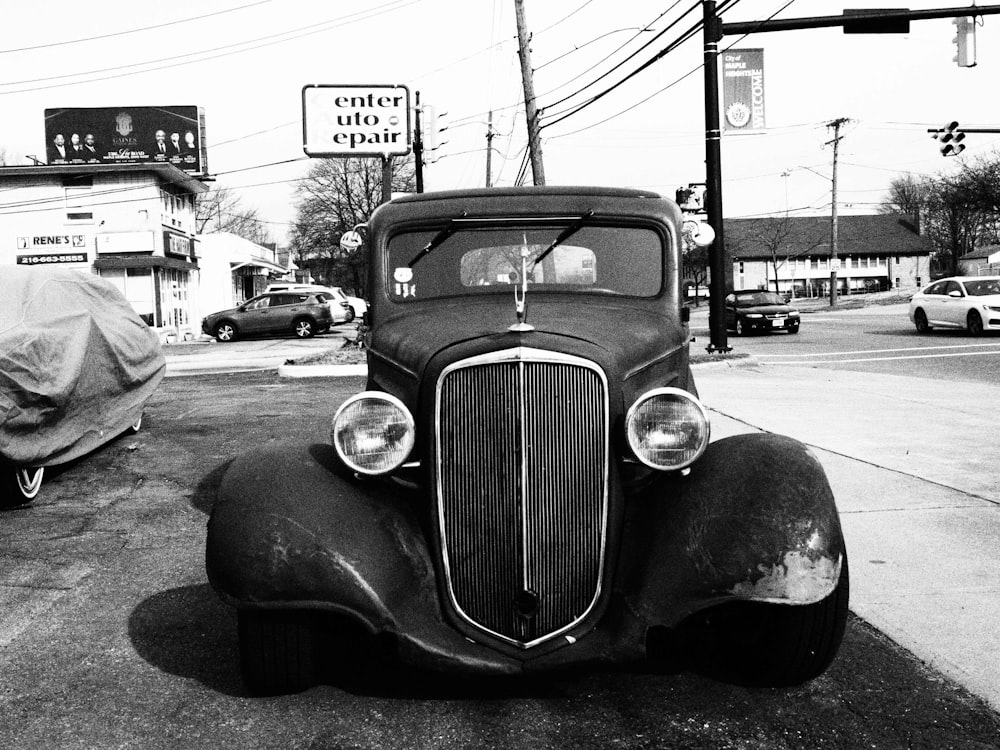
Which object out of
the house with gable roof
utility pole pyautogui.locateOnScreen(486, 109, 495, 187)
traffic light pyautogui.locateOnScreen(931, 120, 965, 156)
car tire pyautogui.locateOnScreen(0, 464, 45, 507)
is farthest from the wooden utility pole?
the house with gable roof

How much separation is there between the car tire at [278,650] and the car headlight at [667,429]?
131cm

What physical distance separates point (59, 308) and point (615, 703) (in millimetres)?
6301

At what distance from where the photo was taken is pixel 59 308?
823 cm

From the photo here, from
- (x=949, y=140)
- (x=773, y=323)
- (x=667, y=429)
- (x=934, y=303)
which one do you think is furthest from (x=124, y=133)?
(x=667, y=429)

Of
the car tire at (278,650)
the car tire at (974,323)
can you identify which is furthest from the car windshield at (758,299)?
the car tire at (278,650)

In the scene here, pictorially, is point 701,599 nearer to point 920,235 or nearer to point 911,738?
point 911,738

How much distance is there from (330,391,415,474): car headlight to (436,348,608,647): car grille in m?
0.18

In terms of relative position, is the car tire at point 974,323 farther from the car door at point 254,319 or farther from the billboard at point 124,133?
the billboard at point 124,133

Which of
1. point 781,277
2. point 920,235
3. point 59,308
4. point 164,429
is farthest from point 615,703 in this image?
point 920,235

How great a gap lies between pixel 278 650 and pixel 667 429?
5.25 feet

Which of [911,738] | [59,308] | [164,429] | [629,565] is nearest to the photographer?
[911,738]

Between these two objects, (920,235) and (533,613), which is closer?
(533,613)

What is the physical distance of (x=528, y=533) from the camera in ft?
11.5

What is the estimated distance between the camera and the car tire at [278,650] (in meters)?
3.55
